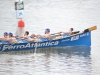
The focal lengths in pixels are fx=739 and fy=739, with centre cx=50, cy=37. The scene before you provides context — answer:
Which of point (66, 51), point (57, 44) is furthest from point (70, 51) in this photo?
point (57, 44)

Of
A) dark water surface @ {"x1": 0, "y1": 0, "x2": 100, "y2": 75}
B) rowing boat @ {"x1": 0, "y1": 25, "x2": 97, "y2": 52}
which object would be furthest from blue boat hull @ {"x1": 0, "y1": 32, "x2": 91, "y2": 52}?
dark water surface @ {"x1": 0, "y1": 0, "x2": 100, "y2": 75}

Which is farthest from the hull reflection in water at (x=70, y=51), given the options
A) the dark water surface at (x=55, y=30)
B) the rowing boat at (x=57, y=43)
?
the rowing boat at (x=57, y=43)

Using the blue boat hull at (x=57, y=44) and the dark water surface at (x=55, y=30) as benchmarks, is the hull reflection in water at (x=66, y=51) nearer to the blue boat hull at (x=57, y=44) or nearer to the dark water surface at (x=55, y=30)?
the dark water surface at (x=55, y=30)

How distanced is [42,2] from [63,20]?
14430mm

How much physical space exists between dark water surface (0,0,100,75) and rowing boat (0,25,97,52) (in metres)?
0.36

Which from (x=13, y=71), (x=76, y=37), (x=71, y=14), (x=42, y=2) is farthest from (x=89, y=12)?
(x=13, y=71)

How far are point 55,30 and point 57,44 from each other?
12.0 meters

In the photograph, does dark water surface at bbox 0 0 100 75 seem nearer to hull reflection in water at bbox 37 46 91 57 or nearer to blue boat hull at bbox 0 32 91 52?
hull reflection in water at bbox 37 46 91 57

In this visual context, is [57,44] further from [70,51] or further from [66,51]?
[70,51]

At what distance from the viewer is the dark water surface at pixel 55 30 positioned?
45.3m

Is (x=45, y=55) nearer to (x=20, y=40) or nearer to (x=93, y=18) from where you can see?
(x=20, y=40)

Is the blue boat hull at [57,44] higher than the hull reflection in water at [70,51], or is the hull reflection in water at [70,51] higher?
the blue boat hull at [57,44]

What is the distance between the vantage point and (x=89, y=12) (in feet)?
252

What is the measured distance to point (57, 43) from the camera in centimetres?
5147
